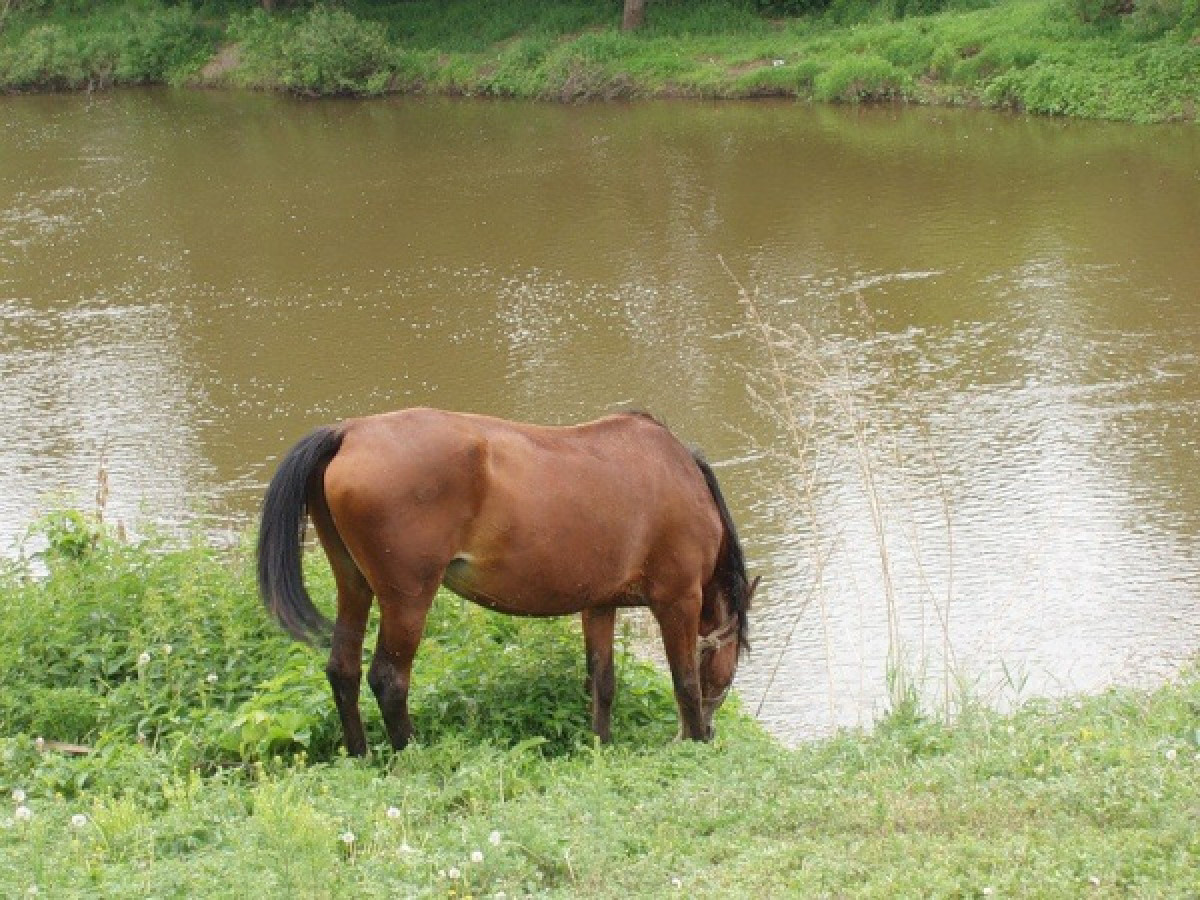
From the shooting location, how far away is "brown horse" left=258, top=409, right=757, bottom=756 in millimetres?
5633

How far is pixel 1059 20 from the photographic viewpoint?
2502 centimetres

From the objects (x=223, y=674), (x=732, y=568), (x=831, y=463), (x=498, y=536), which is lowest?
(x=831, y=463)

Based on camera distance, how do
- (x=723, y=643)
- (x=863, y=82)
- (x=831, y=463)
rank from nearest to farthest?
(x=723, y=643)
(x=831, y=463)
(x=863, y=82)

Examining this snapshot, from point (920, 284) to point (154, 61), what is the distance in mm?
24542

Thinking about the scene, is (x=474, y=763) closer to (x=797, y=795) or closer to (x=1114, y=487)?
(x=797, y=795)

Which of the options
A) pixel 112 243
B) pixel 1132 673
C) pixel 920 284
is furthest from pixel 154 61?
pixel 1132 673

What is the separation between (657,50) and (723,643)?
24.2 m

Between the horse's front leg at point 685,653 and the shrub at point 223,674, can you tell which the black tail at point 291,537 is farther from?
the horse's front leg at point 685,653

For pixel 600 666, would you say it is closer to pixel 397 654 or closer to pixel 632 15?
pixel 397 654

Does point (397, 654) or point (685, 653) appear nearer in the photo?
point (397, 654)

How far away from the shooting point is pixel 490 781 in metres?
5.24

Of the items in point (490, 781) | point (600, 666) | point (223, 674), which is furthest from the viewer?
point (223, 674)

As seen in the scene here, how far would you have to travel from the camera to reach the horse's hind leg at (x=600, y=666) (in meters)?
6.12

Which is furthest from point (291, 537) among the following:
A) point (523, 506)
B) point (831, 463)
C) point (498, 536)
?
point (831, 463)
